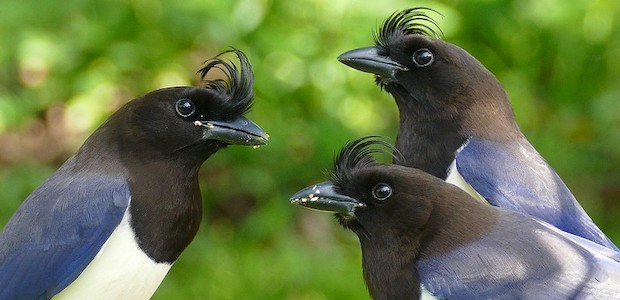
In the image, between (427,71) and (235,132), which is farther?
(427,71)

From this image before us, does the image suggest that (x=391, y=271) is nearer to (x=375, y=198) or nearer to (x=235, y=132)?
(x=375, y=198)

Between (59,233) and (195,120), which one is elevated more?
(195,120)

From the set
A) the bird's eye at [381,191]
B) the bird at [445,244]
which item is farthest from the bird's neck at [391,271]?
the bird's eye at [381,191]

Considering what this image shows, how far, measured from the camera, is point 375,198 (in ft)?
12.4

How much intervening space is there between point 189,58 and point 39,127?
4.61 ft

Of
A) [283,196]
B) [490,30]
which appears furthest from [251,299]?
→ [490,30]

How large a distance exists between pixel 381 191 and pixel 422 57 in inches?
26.7

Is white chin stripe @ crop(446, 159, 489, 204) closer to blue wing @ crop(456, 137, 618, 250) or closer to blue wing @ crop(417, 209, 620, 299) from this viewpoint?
blue wing @ crop(456, 137, 618, 250)

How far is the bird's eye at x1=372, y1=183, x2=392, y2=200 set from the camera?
3.76 meters

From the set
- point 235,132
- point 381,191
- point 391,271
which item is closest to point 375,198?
point 381,191

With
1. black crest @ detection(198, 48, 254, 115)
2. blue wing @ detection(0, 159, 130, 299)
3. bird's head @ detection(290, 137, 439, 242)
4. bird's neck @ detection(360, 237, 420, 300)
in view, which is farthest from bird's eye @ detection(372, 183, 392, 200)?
blue wing @ detection(0, 159, 130, 299)

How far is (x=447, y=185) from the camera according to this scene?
12.3 ft

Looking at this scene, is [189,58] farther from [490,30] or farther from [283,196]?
Result: [490,30]

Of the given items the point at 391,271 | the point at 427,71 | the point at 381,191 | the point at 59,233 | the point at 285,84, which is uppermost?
the point at 427,71
